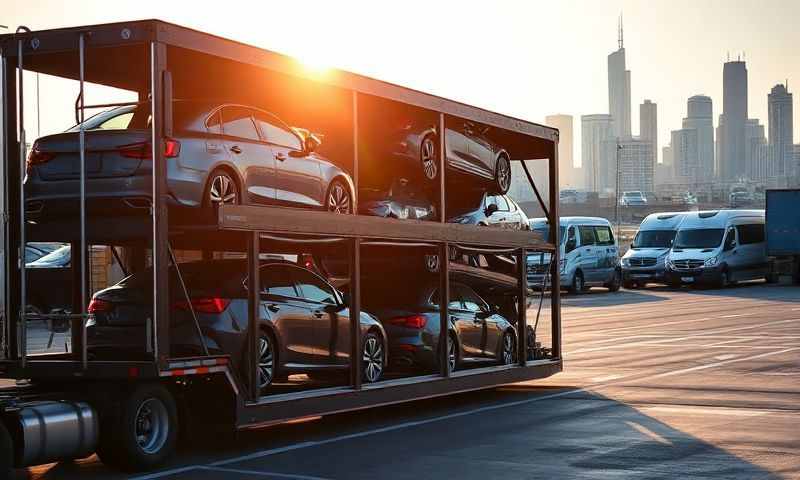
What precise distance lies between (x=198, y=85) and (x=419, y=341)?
394 cm

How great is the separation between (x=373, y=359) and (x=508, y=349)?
3.25m

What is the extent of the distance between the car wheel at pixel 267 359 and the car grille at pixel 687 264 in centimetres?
3570

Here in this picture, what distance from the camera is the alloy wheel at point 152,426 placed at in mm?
10898

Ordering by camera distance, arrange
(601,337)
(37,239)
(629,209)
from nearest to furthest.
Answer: (37,239), (601,337), (629,209)

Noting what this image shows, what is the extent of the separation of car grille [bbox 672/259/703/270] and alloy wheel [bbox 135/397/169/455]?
37.6 m

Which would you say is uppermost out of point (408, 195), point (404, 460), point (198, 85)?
point (198, 85)

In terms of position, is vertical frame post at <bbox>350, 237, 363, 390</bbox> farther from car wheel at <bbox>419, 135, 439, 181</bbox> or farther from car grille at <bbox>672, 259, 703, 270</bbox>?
car grille at <bbox>672, 259, 703, 270</bbox>

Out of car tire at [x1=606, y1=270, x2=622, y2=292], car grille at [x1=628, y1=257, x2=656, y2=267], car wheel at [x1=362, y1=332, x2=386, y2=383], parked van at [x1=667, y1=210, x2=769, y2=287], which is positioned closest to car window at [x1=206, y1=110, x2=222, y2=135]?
car wheel at [x1=362, y1=332, x2=386, y2=383]

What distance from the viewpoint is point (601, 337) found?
86.3 feet

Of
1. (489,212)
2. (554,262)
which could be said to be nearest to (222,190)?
(489,212)

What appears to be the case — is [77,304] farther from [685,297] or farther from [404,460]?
[685,297]

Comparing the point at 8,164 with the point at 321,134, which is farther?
the point at 321,134

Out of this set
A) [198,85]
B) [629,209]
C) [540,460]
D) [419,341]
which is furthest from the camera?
[629,209]

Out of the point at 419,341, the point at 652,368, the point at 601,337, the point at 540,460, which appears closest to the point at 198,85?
the point at 419,341
